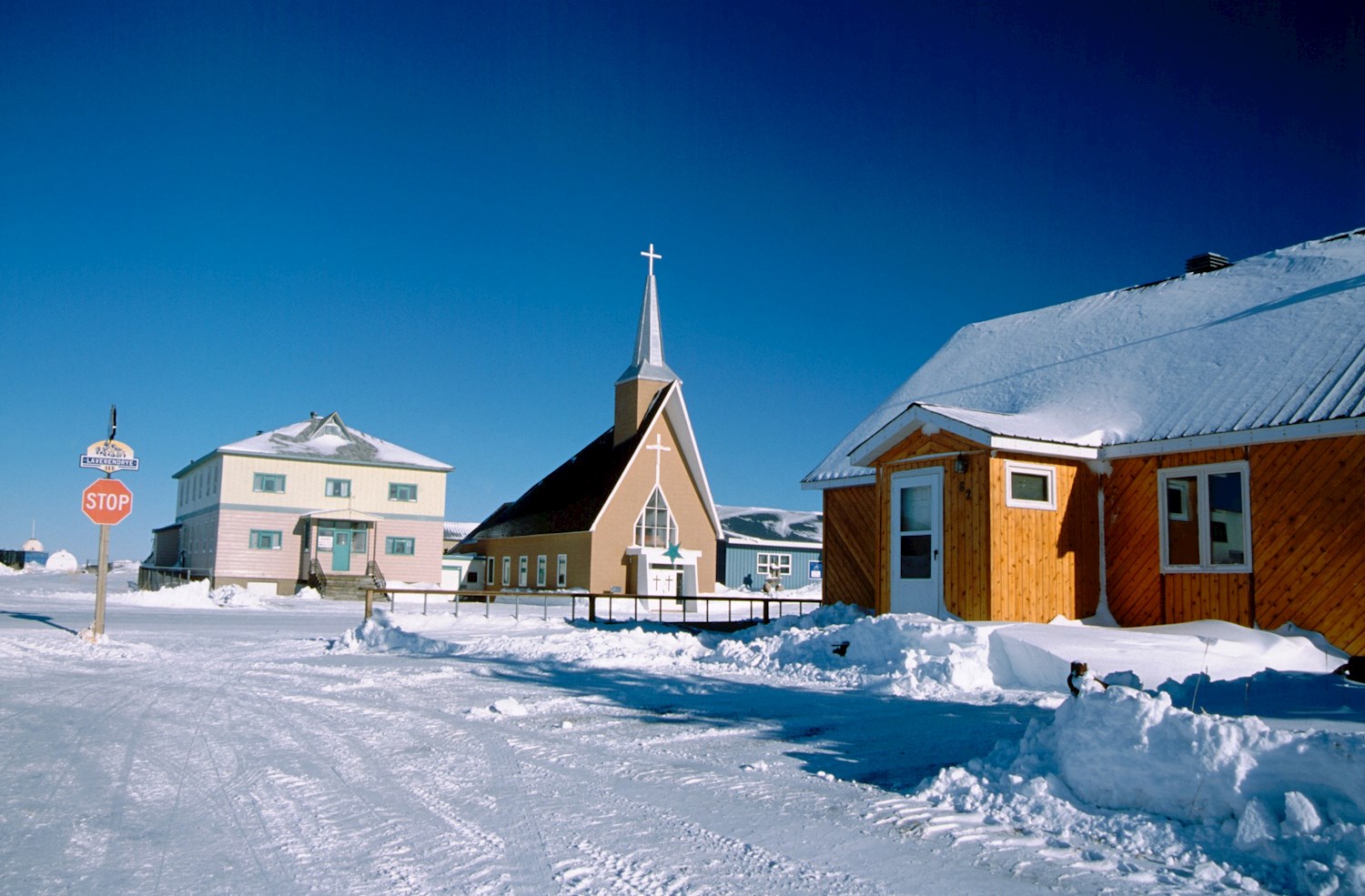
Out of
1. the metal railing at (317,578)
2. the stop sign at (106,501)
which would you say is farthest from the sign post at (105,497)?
the metal railing at (317,578)

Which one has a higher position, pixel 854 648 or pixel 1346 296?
pixel 1346 296

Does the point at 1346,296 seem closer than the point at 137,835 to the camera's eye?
No

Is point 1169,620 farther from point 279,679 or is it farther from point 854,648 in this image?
point 279,679

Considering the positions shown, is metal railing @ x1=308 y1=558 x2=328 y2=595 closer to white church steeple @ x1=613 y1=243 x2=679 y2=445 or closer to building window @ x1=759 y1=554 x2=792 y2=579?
white church steeple @ x1=613 y1=243 x2=679 y2=445

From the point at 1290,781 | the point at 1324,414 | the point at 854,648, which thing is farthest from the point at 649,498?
the point at 1290,781

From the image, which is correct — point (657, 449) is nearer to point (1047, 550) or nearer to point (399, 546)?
point (399, 546)

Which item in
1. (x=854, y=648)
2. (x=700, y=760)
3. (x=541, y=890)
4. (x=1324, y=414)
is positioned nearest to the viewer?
(x=541, y=890)

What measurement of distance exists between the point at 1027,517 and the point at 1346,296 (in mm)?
5890

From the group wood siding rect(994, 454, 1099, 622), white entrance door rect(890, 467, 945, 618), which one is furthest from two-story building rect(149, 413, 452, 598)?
wood siding rect(994, 454, 1099, 622)

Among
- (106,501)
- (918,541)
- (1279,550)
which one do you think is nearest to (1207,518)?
(1279,550)

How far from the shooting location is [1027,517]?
1517 centimetres

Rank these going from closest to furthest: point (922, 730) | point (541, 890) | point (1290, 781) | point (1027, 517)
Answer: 1. point (541, 890)
2. point (1290, 781)
3. point (922, 730)
4. point (1027, 517)

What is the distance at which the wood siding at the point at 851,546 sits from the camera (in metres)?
19.5

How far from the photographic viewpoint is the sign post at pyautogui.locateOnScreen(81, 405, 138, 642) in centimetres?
1792
